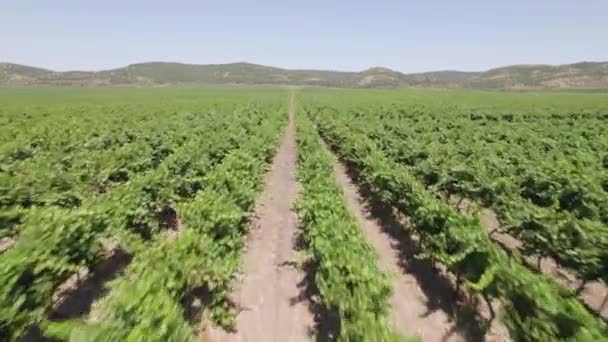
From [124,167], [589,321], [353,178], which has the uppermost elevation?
[589,321]

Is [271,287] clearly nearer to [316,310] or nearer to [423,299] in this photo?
[316,310]

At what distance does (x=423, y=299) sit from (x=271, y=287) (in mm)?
3092

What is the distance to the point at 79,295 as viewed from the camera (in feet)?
24.7

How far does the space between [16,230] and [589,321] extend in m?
9.77

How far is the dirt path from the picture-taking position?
22.0ft

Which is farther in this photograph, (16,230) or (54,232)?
(16,230)

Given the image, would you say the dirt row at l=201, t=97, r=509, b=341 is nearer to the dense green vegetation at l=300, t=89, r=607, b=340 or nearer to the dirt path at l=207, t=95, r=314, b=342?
the dirt path at l=207, t=95, r=314, b=342

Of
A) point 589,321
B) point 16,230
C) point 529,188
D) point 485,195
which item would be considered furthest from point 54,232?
point 529,188

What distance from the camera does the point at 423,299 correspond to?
25.8ft

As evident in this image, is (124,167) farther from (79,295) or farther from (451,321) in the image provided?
(451,321)

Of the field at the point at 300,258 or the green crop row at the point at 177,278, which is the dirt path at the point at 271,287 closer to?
the field at the point at 300,258

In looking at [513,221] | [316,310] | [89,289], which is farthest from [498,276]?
[89,289]

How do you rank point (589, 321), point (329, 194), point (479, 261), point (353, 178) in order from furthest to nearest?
point (353, 178) → point (329, 194) → point (479, 261) → point (589, 321)

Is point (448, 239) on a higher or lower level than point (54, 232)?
lower
